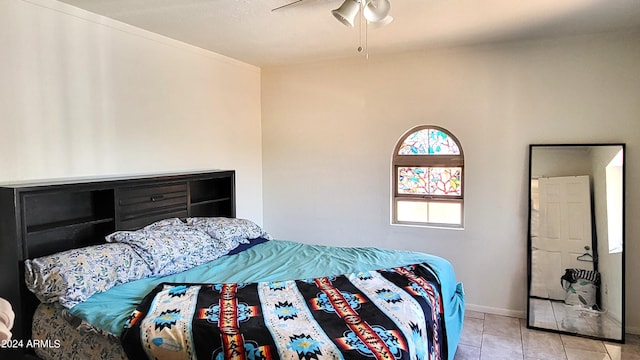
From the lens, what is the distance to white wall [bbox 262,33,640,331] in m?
3.39

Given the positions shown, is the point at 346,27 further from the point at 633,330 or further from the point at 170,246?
the point at 633,330

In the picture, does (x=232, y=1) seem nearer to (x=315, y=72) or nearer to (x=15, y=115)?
(x=15, y=115)

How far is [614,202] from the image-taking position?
3334 millimetres

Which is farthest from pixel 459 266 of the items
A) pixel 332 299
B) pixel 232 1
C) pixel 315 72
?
pixel 232 1

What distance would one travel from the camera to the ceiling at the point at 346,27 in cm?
267

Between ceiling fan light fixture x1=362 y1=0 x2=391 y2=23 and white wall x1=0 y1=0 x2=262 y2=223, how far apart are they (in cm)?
185

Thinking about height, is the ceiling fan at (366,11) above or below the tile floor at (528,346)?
above

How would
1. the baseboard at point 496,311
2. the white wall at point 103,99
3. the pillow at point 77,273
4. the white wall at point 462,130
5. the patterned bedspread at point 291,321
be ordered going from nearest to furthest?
the patterned bedspread at point 291,321 → the pillow at point 77,273 → the white wall at point 103,99 → the white wall at point 462,130 → the baseboard at point 496,311

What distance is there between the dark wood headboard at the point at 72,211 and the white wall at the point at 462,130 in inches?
44.6

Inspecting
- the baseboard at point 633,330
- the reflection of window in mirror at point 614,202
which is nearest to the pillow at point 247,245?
the reflection of window in mirror at point 614,202

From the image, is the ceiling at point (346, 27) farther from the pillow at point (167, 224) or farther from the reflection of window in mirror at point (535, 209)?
the pillow at point (167, 224)

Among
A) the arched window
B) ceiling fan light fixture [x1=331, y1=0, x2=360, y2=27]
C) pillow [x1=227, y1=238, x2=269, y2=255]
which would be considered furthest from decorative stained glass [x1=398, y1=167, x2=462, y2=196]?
ceiling fan light fixture [x1=331, y1=0, x2=360, y2=27]

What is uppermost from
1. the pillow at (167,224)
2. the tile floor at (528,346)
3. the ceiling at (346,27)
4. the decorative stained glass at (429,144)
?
the ceiling at (346,27)

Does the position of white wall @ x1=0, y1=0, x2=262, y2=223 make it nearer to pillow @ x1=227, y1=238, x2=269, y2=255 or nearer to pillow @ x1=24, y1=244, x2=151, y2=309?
pillow @ x1=24, y1=244, x2=151, y2=309
